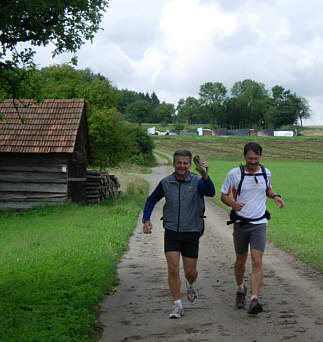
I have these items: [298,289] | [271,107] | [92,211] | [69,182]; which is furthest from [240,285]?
[271,107]

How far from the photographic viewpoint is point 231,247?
12.6m

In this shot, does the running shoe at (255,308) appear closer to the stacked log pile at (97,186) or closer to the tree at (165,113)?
the stacked log pile at (97,186)

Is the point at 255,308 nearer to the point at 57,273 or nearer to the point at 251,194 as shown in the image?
the point at 251,194

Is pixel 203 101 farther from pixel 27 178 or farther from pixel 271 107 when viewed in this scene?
pixel 27 178

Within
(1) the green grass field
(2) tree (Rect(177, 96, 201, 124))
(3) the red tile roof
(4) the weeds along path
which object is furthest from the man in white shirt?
(2) tree (Rect(177, 96, 201, 124))

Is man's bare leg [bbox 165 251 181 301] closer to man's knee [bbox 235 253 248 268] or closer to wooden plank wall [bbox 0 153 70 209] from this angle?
man's knee [bbox 235 253 248 268]

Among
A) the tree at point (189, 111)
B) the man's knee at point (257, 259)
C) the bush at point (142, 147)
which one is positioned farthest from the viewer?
the tree at point (189, 111)

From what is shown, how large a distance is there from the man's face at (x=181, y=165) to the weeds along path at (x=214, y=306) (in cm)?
177

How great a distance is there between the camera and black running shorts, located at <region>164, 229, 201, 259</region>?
21.6 ft

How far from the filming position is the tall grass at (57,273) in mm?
5816

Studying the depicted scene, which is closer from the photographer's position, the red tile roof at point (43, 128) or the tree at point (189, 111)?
the red tile roof at point (43, 128)

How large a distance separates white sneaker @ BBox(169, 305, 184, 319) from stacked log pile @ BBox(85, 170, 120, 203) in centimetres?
1795

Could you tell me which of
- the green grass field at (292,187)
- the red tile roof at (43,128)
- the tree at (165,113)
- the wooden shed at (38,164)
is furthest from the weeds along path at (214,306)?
the tree at (165,113)

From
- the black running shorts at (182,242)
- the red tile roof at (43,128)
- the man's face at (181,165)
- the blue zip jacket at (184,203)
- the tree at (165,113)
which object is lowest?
the black running shorts at (182,242)
